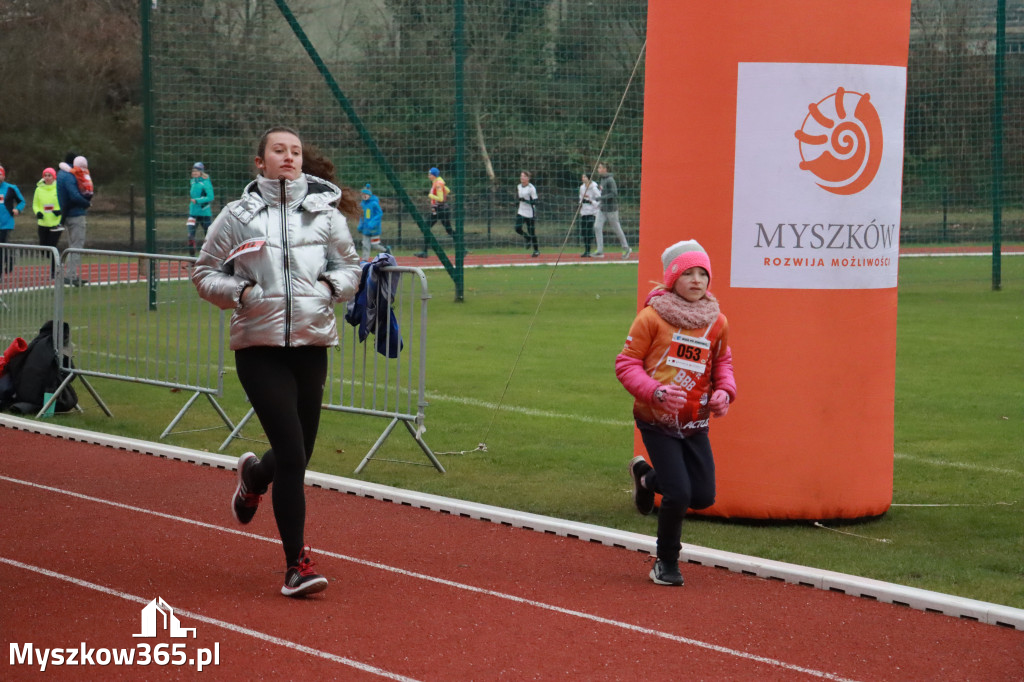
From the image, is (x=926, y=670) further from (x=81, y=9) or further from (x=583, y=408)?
(x=81, y=9)

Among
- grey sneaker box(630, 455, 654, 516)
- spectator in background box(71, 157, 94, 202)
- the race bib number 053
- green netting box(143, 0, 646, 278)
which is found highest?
green netting box(143, 0, 646, 278)

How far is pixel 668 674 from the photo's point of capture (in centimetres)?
489

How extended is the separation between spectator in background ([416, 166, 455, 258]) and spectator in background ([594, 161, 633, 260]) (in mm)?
2771

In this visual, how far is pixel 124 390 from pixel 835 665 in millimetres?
8843

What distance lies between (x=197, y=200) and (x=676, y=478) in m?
16.3

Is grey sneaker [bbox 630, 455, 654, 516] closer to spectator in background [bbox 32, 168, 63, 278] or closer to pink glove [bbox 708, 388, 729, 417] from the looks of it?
pink glove [bbox 708, 388, 729, 417]

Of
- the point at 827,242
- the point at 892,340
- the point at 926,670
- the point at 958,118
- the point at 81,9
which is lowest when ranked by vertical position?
the point at 926,670

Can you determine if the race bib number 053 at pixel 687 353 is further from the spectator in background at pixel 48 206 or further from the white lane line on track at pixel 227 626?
the spectator in background at pixel 48 206

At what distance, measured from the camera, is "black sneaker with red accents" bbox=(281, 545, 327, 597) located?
18.7 feet

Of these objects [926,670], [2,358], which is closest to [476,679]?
[926,670]

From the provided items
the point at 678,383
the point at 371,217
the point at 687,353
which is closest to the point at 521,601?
the point at 678,383

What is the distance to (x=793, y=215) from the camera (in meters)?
7.17

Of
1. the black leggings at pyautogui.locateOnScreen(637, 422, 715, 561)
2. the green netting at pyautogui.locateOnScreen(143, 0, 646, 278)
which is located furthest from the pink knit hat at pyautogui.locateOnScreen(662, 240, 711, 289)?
the green netting at pyautogui.locateOnScreen(143, 0, 646, 278)

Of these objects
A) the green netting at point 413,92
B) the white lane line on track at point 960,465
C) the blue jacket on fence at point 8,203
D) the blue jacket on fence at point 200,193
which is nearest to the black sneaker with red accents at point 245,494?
the white lane line on track at point 960,465
